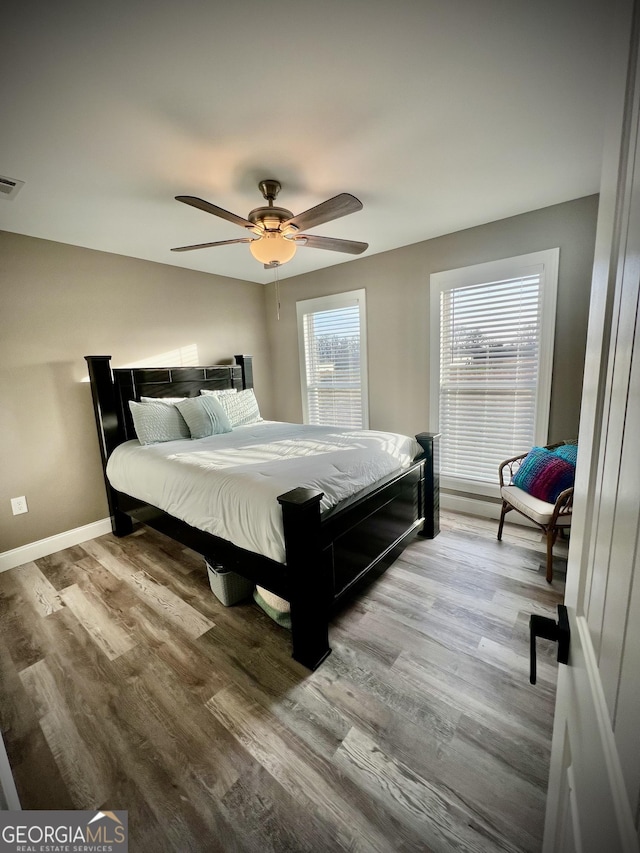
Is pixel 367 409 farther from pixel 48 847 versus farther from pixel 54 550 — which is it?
pixel 48 847

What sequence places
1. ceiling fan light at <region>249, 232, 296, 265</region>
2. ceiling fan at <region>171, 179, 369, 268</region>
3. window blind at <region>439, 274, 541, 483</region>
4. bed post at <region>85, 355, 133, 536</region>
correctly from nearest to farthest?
ceiling fan at <region>171, 179, 369, 268</region> < ceiling fan light at <region>249, 232, 296, 265</region> < window blind at <region>439, 274, 541, 483</region> < bed post at <region>85, 355, 133, 536</region>

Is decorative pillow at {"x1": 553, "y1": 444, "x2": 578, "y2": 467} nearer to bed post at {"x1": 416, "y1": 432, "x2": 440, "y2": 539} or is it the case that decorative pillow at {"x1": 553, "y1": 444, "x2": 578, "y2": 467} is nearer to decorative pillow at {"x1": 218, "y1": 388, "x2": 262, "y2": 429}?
bed post at {"x1": 416, "y1": 432, "x2": 440, "y2": 539}

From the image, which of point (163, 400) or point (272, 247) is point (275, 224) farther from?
point (163, 400)

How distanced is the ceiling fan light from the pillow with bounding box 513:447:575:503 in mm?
2259

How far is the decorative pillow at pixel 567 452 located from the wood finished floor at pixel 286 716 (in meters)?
0.75

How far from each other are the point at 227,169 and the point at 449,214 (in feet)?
5.62

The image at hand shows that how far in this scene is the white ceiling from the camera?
114cm

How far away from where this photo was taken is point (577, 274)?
98.9 inches

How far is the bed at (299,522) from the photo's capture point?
161 centimetres

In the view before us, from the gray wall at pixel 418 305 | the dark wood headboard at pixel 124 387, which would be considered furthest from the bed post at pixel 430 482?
the dark wood headboard at pixel 124 387

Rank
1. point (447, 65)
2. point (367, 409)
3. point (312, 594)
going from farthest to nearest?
point (367, 409), point (312, 594), point (447, 65)

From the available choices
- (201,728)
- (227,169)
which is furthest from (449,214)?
(201,728)

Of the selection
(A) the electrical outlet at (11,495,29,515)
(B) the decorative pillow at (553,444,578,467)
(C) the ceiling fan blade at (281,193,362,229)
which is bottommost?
(A) the electrical outlet at (11,495,29,515)

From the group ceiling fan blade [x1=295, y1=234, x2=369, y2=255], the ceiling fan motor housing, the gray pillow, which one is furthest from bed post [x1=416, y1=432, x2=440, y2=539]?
the gray pillow
